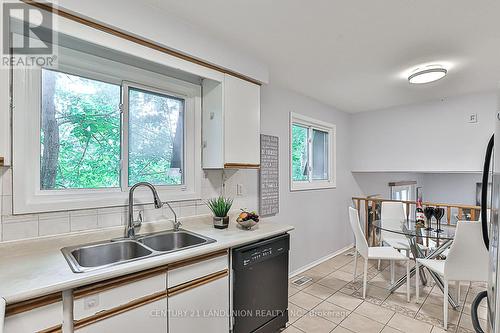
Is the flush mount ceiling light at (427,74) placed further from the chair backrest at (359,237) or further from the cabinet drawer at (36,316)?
the cabinet drawer at (36,316)

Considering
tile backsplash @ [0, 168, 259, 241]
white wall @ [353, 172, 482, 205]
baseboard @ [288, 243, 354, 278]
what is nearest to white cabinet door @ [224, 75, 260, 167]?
tile backsplash @ [0, 168, 259, 241]

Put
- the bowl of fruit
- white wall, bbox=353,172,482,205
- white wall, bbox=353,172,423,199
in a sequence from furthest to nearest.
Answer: white wall, bbox=353,172,482,205, white wall, bbox=353,172,423,199, the bowl of fruit

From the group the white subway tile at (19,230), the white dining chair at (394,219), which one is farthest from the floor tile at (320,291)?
the white subway tile at (19,230)

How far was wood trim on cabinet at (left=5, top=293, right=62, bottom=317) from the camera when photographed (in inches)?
40.2

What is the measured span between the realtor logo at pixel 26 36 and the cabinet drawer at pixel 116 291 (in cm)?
123

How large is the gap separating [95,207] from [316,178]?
9.98 ft

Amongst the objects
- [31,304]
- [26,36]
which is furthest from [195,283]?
[26,36]

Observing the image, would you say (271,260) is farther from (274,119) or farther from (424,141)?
(424,141)

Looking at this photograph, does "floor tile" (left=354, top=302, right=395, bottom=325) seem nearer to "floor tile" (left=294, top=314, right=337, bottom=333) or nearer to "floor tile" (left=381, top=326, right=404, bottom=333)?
"floor tile" (left=381, top=326, right=404, bottom=333)

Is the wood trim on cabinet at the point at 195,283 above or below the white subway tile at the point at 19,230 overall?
below

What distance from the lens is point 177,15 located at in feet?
5.90

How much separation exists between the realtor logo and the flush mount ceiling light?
120 inches

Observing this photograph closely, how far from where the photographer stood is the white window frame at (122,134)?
1499mm

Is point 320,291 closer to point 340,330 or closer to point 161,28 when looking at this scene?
point 340,330
